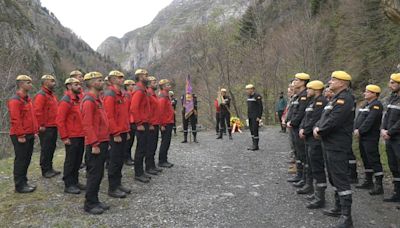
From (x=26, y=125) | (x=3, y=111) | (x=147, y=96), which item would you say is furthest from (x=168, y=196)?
(x=3, y=111)

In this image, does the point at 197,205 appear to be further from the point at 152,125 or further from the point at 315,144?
the point at 152,125

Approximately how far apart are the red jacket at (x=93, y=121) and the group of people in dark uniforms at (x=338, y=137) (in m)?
3.87

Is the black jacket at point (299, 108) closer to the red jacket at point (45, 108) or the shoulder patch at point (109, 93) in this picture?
the shoulder patch at point (109, 93)

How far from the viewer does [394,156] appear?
275 inches

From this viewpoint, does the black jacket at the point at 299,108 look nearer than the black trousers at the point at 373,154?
No

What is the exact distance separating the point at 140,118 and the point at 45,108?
2324mm

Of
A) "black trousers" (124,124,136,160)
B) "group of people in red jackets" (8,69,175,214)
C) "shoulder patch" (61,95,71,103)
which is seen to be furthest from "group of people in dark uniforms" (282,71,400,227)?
"shoulder patch" (61,95,71,103)

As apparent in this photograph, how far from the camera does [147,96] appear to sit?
8570mm

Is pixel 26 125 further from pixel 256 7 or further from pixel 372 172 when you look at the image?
pixel 256 7

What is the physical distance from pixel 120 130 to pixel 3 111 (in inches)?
661

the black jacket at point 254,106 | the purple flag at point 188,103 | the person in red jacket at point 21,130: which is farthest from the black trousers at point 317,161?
the purple flag at point 188,103

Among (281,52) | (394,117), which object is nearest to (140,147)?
(394,117)

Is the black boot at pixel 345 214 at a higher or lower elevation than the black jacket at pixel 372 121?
lower

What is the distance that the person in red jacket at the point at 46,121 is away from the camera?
8.16 metres
